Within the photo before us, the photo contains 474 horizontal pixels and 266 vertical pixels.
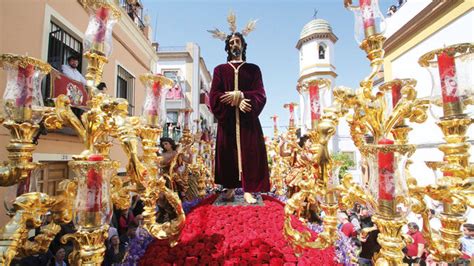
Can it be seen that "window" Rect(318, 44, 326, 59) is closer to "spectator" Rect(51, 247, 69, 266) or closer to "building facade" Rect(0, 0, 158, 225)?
"building facade" Rect(0, 0, 158, 225)

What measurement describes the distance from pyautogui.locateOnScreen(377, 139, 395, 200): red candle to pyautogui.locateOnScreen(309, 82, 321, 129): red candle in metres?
0.51

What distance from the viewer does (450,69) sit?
1413mm

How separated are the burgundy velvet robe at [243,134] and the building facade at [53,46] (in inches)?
53.3

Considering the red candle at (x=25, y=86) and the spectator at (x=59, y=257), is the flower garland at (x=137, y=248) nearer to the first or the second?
the red candle at (x=25, y=86)

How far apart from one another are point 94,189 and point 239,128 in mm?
1875

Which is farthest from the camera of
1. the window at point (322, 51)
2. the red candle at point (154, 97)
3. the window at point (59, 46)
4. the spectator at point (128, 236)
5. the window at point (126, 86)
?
the window at point (322, 51)

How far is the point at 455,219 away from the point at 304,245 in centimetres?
91

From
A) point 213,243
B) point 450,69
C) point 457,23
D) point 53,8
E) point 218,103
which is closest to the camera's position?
point 450,69

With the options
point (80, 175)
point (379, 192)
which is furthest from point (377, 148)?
point (80, 175)

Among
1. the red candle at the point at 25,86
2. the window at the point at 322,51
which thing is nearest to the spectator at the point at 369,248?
the red candle at the point at 25,86

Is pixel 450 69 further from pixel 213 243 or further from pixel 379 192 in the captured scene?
pixel 213 243

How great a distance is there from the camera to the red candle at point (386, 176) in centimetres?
122

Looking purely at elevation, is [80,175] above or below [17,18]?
below

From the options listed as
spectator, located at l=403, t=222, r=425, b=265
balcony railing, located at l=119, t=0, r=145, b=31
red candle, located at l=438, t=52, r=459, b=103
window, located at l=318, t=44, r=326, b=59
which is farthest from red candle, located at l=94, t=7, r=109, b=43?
window, located at l=318, t=44, r=326, b=59
